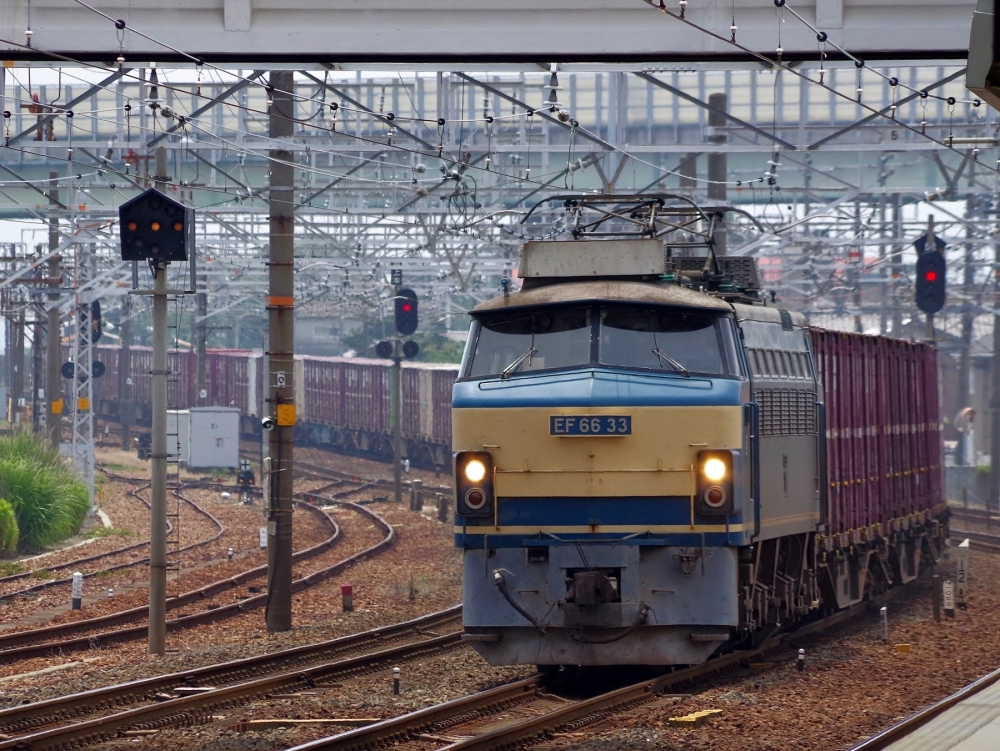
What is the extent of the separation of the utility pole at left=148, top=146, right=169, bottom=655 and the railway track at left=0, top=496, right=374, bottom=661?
4.38 feet

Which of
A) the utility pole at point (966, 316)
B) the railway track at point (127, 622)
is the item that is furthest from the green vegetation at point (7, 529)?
the utility pole at point (966, 316)

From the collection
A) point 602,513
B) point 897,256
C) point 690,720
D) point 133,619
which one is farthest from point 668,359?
point 897,256

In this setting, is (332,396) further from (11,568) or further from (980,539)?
(11,568)

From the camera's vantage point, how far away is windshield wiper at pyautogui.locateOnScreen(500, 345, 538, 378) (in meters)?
12.6

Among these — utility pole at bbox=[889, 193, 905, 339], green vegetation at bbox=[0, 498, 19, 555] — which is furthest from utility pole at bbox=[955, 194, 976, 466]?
green vegetation at bbox=[0, 498, 19, 555]

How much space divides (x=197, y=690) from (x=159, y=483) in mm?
3404

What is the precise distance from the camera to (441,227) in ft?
88.8

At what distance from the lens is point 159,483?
16.1 metres

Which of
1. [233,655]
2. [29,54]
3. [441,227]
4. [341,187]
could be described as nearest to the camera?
[29,54]

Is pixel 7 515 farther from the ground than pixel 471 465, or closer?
closer

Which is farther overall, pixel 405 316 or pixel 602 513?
pixel 405 316

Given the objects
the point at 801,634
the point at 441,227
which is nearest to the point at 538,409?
the point at 801,634

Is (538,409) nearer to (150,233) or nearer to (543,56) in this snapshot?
(543,56)

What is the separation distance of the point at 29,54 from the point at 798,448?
25.4 feet
